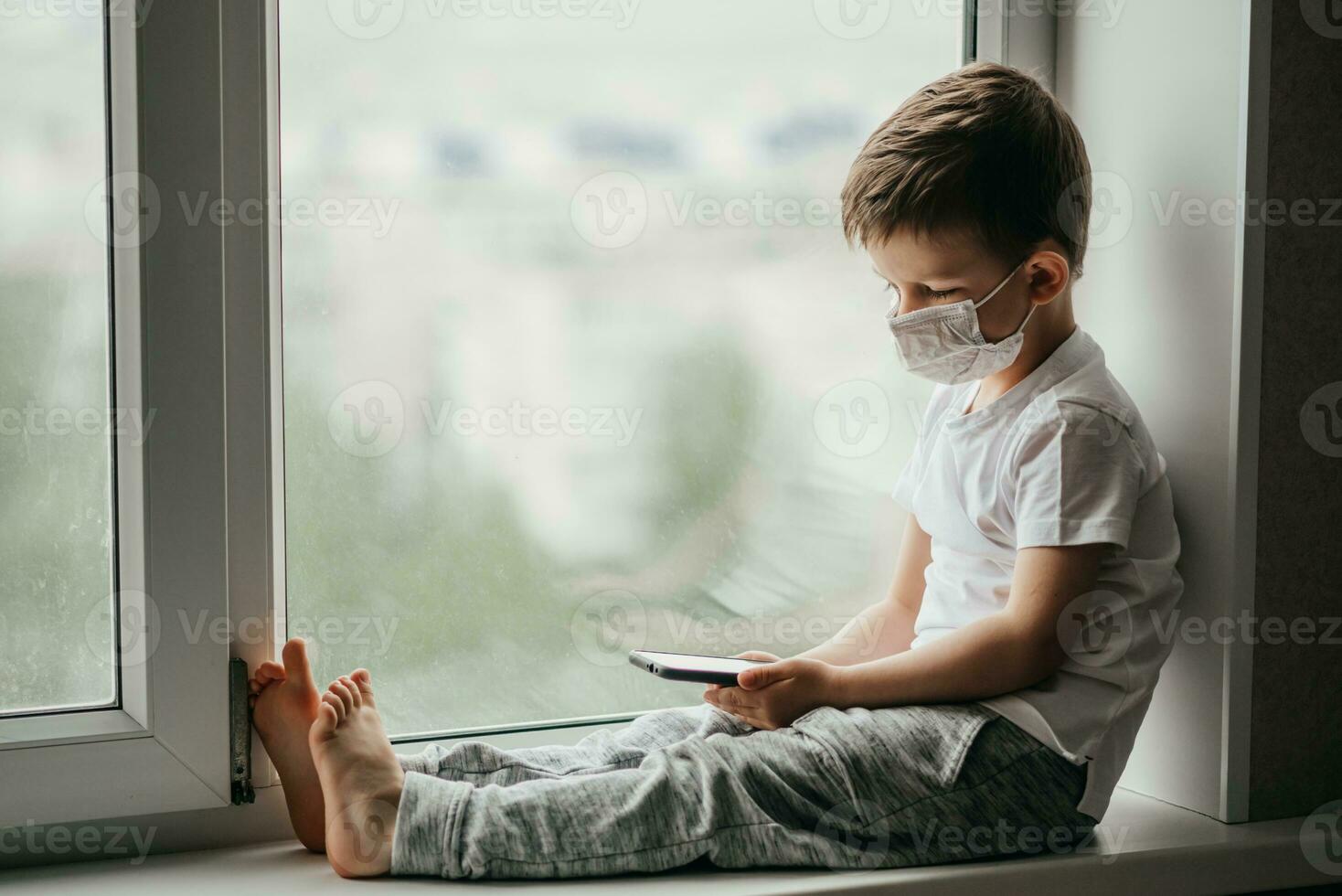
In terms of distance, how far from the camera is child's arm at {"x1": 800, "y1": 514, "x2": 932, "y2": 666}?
3.55ft

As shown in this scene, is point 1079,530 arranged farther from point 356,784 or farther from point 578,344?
point 356,784

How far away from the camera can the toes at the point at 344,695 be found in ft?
2.98

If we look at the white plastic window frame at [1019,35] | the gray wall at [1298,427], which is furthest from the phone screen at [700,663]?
the white plastic window frame at [1019,35]

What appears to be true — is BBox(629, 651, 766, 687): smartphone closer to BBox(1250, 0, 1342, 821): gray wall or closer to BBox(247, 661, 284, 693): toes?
BBox(247, 661, 284, 693): toes

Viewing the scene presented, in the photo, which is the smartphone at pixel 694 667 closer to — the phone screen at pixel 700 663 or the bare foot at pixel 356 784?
the phone screen at pixel 700 663

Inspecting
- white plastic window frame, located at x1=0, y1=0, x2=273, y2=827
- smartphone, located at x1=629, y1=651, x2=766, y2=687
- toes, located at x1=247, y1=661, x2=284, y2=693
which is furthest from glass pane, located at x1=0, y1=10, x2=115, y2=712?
smartphone, located at x1=629, y1=651, x2=766, y2=687

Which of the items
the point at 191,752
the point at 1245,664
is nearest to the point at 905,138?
the point at 1245,664

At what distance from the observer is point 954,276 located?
93 cm

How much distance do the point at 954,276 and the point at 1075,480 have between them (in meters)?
0.20

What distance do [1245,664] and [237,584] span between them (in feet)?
2.88

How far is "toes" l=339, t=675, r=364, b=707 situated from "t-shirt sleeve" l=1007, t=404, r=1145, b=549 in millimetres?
573

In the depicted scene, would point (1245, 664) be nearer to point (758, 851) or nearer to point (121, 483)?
point (758, 851)

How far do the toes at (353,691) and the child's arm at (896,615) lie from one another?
433 mm

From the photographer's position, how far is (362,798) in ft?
2.71
